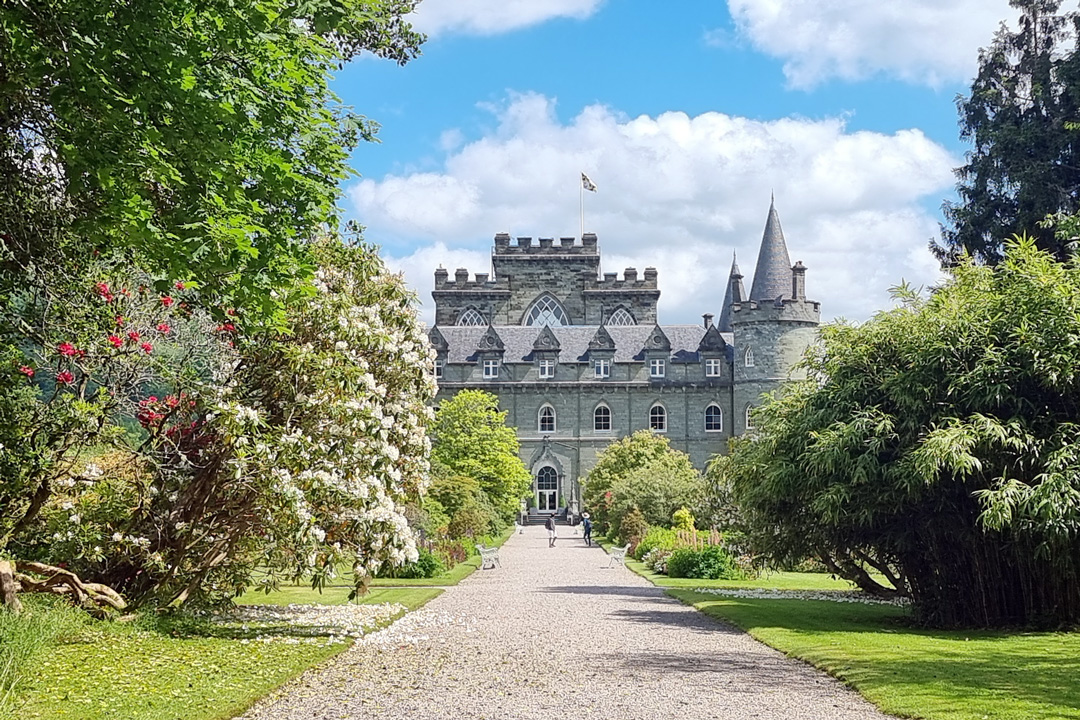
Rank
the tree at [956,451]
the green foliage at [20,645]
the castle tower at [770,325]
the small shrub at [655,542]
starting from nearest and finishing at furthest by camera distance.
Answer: the green foliage at [20,645] < the tree at [956,451] < the small shrub at [655,542] < the castle tower at [770,325]

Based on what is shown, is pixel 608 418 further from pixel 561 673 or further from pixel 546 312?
pixel 561 673

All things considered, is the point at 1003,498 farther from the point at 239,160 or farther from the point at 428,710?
the point at 239,160

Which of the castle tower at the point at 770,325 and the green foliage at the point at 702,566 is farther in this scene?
the castle tower at the point at 770,325

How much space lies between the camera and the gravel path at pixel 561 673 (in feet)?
28.8

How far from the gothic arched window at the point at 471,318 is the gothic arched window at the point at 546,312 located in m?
2.99

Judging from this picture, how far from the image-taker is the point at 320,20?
27.9ft

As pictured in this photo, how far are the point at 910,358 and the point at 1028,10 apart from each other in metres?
20.3

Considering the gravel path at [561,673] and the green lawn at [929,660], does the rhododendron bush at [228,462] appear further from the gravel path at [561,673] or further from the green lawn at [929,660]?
the green lawn at [929,660]

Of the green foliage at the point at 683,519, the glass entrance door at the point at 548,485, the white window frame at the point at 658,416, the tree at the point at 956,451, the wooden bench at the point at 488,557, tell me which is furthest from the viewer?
the white window frame at the point at 658,416

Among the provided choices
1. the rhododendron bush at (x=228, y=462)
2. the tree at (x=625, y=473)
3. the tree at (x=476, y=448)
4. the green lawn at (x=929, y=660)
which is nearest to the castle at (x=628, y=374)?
the tree at (x=625, y=473)

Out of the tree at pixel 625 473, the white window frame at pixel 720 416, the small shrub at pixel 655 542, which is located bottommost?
the small shrub at pixel 655 542

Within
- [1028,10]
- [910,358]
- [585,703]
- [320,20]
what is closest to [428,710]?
[585,703]

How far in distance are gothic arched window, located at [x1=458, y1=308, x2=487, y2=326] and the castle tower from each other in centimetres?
1668

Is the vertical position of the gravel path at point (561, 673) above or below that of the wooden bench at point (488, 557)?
below
